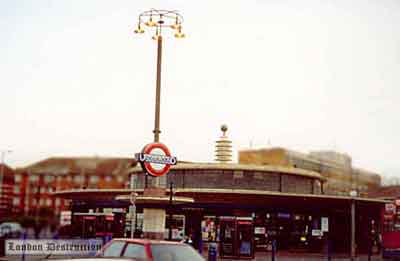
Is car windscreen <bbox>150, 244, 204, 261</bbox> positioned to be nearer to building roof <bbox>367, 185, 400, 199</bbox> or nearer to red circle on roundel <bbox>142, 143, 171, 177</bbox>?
red circle on roundel <bbox>142, 143, 171, 177</bbox>

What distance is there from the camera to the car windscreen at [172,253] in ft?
48.8

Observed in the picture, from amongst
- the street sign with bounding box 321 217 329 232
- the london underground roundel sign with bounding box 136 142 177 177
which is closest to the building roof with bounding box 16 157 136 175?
the london underground roundel sign with bounding box 136 142 177 177

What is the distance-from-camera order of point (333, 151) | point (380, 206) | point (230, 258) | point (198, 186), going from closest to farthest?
point (230, 258) < point (198, 186) < point (380, 206) < point (333, 151)

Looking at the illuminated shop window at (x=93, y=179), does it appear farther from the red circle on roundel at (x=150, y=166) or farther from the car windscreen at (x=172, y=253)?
the red circle on roundel at (x=150, y=166)

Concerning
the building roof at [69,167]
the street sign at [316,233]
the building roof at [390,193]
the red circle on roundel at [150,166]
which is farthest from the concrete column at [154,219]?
the building roof at [390,193]

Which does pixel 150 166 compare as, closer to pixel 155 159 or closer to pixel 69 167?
pixel 155 159

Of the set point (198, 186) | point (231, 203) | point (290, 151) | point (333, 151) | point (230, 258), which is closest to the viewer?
point (230, 258)

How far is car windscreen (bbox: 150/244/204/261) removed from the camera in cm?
1488

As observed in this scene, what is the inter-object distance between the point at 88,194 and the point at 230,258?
22.3 m

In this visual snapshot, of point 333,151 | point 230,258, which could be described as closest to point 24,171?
point 230,258

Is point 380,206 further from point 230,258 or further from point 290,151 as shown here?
point 290,151

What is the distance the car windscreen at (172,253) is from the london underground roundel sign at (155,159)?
12673 millimetres

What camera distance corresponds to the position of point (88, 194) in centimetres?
5806

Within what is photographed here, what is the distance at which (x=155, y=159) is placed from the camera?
28578mm
